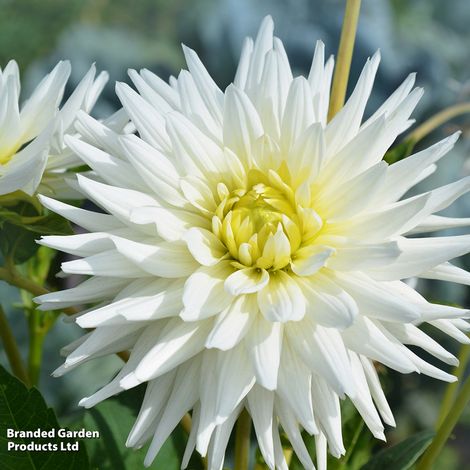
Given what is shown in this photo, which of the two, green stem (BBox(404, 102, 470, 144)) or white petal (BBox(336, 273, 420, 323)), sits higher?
green stem (BBox(404, 102, 470, 144))

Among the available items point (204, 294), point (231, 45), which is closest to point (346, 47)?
point (204, 294)

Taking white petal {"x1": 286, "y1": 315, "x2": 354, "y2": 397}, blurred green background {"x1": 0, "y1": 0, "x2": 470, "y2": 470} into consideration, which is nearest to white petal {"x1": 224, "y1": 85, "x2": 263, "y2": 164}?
white petal {"x1": 286, "y1": 315, "x2": 354, "y2": 397}

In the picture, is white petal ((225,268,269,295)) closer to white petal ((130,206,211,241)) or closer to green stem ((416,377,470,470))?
white petal ((130,206,211,241))

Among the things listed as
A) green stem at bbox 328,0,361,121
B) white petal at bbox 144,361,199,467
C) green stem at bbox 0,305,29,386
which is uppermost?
green stem at bbox 328,0,361,121

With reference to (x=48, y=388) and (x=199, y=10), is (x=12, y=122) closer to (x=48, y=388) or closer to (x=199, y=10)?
(x=48, y=388)

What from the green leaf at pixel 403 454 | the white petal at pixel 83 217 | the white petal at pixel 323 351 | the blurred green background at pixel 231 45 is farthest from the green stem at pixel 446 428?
the blurred green background at pixel 231 45

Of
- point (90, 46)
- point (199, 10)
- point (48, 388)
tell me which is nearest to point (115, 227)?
point (48, 388)
